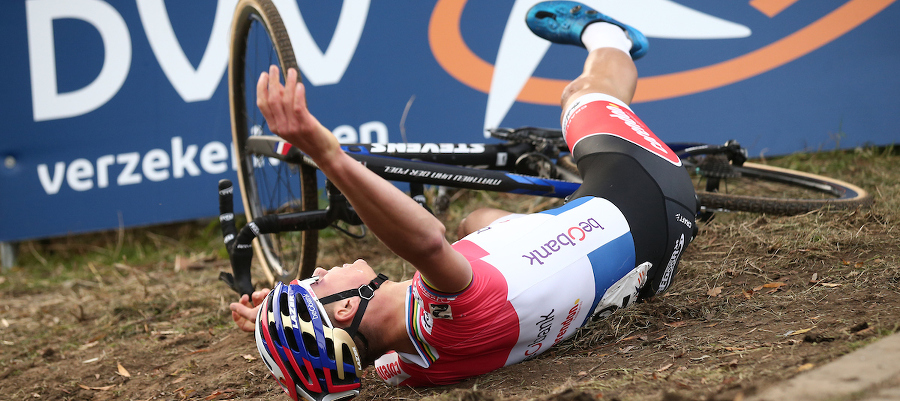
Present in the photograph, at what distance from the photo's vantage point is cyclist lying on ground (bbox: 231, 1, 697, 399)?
5.84 ft

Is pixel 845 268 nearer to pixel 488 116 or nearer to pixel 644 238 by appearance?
pixel 644 238

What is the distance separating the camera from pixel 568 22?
3410mm

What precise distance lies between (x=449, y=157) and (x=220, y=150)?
8.35 feet

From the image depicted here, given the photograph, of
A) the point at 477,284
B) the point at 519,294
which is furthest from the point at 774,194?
the point at 477,284

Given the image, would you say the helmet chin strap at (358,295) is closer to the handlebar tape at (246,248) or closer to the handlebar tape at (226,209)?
the handlebar tape at (246,248)

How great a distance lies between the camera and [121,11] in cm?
500

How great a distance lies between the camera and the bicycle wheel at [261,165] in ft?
10.7

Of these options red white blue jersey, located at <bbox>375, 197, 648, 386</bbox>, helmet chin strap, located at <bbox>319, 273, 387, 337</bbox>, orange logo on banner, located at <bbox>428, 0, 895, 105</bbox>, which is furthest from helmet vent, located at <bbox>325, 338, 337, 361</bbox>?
orange logo on banner, located at <bbox>428, 0, 895, 105</bbox>

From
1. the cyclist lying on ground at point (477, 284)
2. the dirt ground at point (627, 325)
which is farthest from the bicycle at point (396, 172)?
the cyclist lying on ground at point (477, 284)

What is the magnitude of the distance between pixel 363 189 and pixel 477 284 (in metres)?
0.50

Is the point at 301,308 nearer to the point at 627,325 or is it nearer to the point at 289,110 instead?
the point at 289,110

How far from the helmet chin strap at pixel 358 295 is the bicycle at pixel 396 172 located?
0.72m

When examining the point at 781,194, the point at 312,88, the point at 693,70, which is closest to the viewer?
the point at 781,194

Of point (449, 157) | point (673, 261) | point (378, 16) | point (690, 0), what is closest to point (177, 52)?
point (378, 16)
